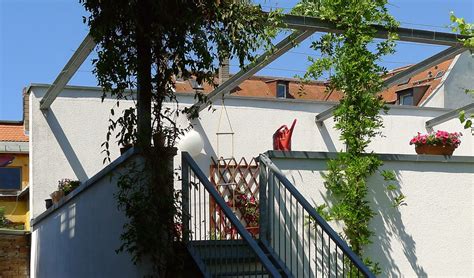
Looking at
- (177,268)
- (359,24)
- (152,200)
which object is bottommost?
(177,268)

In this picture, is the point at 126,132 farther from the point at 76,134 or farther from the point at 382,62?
the point at 76,134

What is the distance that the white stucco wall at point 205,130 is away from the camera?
34.5 ft

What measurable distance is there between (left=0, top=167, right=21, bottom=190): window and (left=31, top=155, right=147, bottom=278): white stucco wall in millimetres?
11847

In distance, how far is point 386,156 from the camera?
306 inches

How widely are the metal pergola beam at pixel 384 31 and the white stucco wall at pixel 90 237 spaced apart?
8.71ft

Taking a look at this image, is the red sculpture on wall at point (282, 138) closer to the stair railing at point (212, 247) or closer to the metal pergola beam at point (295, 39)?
the metal pergola beam at point (295, 39)

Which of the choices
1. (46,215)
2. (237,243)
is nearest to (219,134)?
(46,215)

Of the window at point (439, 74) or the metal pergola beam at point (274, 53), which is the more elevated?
the window at point (439, 74)

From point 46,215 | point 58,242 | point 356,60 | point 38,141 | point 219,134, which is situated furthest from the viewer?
point 219,134

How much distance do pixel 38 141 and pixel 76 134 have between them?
547 mm

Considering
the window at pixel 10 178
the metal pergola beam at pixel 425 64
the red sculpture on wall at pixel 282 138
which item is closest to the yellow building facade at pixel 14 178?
the window at pixel 10 178

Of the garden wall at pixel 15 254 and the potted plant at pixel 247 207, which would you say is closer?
the potted plant at pixel 247 207

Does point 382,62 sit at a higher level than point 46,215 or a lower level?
higher

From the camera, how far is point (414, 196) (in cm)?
784
